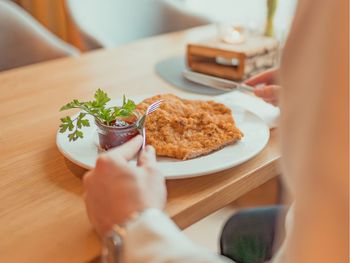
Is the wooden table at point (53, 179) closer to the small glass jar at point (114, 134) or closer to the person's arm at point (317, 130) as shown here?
the small glass jar at point (114, 134)

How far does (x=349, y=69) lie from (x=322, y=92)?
3cm

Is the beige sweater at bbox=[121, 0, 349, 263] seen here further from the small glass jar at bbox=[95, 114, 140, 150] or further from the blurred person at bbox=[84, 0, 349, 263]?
the small glass jar at bbox=[95, 114, 140, 150]

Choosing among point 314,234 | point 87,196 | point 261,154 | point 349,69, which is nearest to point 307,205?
point 314,234

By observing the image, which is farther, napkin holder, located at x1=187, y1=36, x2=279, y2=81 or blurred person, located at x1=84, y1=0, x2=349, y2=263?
napkin holder, located at x1=187, y1=36, x2=279, y2=81

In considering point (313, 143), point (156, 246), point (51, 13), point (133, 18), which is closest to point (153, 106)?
point (156, 246)

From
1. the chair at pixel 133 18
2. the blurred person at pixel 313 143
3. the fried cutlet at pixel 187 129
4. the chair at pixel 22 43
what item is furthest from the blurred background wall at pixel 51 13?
the blurred person at pixel 313 143

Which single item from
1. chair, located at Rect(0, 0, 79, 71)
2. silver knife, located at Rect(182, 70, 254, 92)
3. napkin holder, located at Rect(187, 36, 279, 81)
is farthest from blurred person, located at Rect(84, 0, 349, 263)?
chair, located at Rect(0, 0, 79, 71)

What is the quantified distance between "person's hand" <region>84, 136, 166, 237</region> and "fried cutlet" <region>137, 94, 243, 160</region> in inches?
5.6

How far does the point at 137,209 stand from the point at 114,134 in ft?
0.69

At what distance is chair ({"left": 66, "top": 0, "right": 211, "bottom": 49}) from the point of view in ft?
6.78

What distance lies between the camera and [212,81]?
1242mm

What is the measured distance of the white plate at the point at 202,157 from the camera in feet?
2.52

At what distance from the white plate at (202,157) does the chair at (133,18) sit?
3.93 ft

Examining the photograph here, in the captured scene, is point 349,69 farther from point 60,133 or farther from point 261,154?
point 60,133
